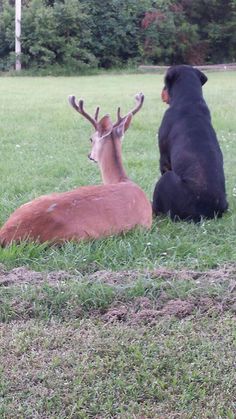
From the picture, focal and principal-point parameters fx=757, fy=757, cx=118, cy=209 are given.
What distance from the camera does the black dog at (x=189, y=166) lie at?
20.2 feet

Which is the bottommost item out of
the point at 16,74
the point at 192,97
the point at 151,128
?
the point at 16,74

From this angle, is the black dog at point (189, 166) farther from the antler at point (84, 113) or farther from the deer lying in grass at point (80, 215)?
the antler at point (84, 113)

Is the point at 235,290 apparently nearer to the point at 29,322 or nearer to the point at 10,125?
the point at 29,322

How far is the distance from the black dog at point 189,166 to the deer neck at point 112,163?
0.49 metres

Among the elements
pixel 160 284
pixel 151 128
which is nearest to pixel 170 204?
pixel 160 284

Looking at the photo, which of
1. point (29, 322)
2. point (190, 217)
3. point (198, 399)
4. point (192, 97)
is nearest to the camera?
point (198, 399)

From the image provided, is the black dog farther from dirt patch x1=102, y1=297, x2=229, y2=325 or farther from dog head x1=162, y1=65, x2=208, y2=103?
dirt patch x1=102, y1=297, x2=229, y2=325

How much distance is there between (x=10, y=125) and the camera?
Answer: 40.3 ft

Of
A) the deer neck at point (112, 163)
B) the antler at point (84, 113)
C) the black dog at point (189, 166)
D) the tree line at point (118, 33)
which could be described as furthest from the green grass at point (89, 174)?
the tree line at point (118, 33)

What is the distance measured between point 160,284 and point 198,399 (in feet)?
3.84

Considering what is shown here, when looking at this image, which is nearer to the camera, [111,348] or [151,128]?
[111,348]

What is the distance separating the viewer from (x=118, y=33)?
3538cm

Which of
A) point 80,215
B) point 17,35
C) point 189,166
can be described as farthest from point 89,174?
point 17,35

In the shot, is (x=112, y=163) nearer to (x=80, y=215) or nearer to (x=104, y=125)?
(x=104, y=125)
